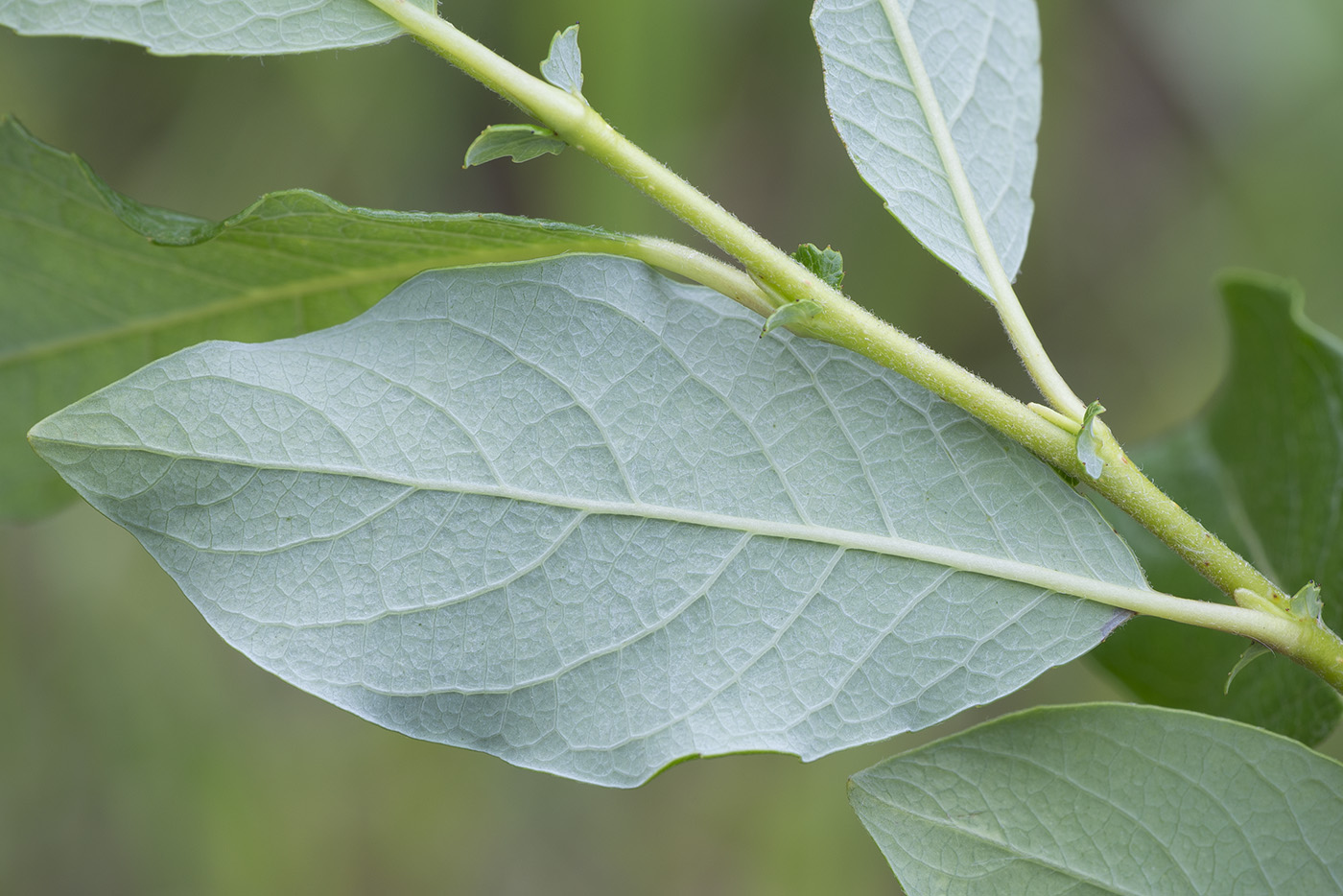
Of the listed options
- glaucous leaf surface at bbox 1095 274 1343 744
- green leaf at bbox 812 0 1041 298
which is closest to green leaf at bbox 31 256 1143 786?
green leaf at bbox 812 0 1041 298

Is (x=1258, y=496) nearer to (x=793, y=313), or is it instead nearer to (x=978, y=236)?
(x=978, y=236)

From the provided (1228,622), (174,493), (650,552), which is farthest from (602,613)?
(1228,622)

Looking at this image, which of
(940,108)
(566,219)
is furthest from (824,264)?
(566,219)

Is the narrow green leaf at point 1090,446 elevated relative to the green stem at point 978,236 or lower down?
lower down

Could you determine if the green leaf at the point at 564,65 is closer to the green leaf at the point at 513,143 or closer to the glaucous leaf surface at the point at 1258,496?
the green leaf at the point at 513,143

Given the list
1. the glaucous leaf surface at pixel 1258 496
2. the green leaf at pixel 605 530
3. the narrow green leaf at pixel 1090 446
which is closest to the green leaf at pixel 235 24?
the green leaf at pixel 605 530

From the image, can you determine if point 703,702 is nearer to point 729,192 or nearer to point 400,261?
point 400,261

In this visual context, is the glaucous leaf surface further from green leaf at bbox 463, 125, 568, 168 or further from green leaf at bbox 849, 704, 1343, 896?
green leaf at bbox 463, 125, 568, 168
